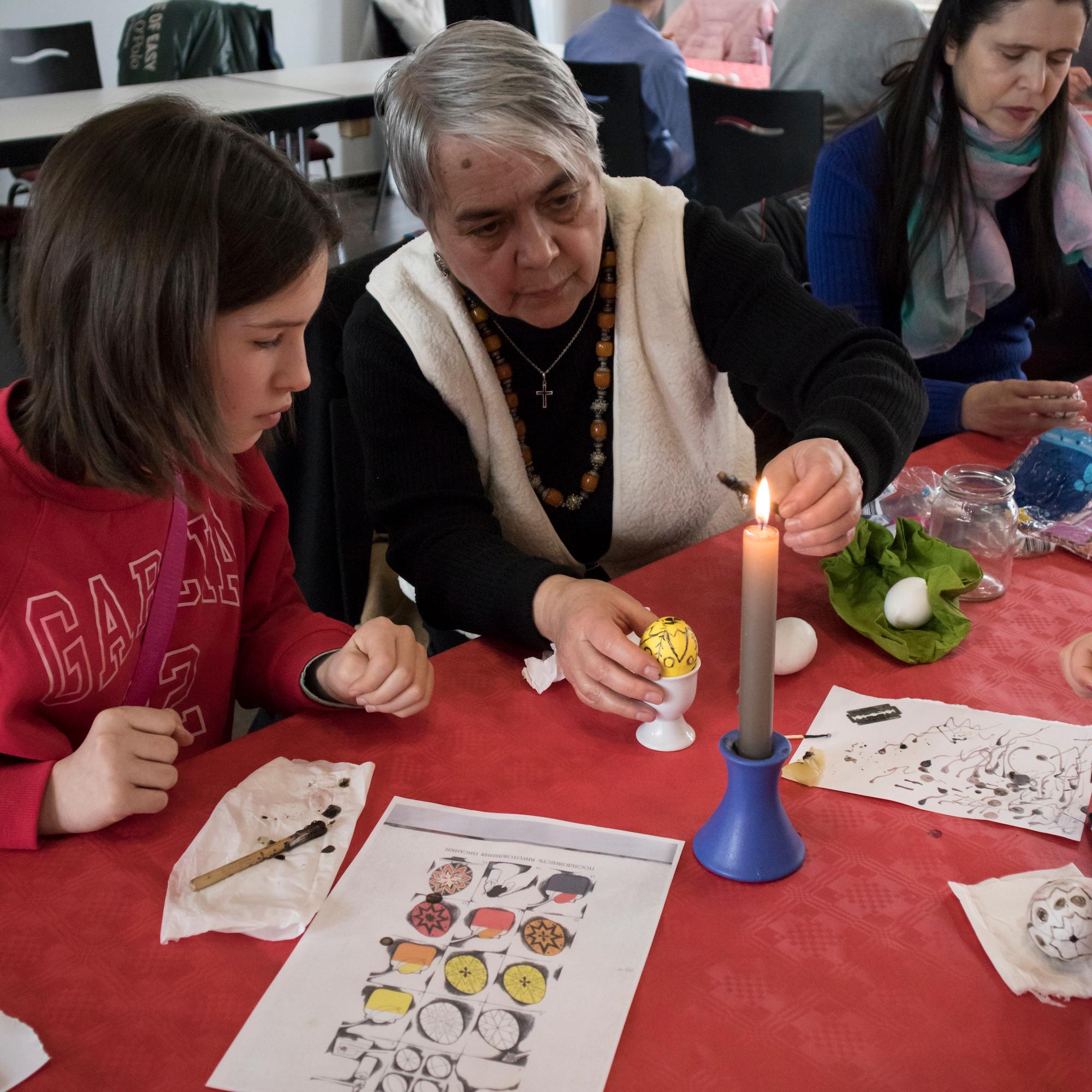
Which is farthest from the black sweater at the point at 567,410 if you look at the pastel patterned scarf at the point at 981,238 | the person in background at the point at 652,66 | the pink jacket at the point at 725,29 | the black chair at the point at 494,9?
the black chair at the point at 494,9

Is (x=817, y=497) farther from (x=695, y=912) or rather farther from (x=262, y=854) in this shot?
(x=262, y=854)

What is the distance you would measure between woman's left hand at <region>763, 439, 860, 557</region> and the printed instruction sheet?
0.38 metres

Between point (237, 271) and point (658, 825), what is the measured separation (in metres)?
0.58

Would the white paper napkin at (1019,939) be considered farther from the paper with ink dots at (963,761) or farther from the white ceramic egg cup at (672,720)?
the white ceramic egg cup at (672,720)

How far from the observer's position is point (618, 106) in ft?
11.9

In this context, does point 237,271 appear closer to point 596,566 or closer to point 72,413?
point 72,413

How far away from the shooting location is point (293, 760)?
95cm

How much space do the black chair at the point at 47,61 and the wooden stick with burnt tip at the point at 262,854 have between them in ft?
13.5

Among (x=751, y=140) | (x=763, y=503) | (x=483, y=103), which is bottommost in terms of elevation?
(x=751, y=140)

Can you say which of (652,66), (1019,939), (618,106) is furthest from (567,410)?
(652,66)

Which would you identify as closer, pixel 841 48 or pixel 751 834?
pixel 751 834

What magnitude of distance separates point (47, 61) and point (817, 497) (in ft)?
13.9

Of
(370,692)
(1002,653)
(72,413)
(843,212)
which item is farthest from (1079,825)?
(843,212)

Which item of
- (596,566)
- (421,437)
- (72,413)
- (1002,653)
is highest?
(72,413)
